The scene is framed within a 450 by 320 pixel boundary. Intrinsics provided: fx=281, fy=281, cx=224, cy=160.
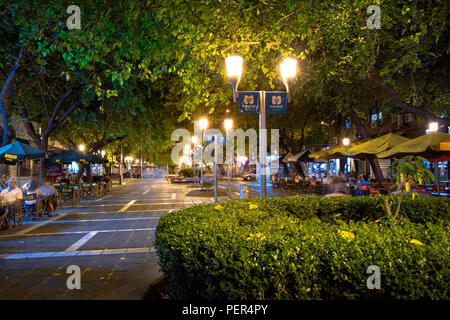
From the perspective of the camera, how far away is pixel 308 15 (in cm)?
488

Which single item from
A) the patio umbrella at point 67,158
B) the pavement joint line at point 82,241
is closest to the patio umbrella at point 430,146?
the pavement joint line at point 82,241

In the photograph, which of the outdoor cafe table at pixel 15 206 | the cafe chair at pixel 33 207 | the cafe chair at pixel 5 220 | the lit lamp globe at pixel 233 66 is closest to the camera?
the lit lamp globe at pixel 233 66

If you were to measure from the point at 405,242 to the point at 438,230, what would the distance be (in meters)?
1.09

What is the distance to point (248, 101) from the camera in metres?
6.98

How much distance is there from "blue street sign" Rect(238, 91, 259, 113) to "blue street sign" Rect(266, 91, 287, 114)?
1.11 ft

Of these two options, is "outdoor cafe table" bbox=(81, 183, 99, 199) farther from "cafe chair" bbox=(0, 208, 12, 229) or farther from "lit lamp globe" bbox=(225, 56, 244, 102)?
"lit lamp globe" bbox=(225, 56, 244, 102)

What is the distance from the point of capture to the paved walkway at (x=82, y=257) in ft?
13.6

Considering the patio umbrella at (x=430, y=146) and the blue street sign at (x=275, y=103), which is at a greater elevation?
the blue street sign at (x=275, y=103)

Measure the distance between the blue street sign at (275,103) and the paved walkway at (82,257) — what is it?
4.42 meters

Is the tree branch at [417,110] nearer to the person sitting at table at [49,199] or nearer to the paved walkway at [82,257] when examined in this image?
the paved walkway at [82,257]
